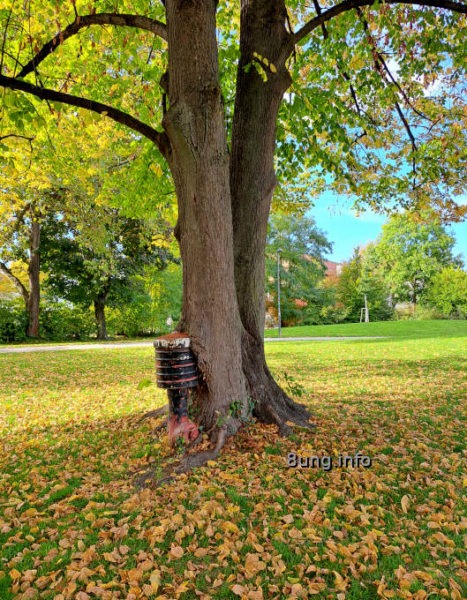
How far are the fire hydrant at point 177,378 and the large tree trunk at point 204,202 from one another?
0.15m

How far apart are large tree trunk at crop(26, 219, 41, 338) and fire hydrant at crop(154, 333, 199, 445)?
2103 centimetres

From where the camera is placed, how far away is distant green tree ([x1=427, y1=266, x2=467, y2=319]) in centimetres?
4034

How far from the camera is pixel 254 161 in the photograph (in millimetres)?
4754

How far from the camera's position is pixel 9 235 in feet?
70.8

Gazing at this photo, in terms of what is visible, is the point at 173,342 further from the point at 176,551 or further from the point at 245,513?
the point at 176,551

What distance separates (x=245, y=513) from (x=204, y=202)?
2.93 meters

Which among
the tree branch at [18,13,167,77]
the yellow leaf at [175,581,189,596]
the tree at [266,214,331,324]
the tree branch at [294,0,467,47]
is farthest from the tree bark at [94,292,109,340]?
the yellow leaf at [175,581,189,596]

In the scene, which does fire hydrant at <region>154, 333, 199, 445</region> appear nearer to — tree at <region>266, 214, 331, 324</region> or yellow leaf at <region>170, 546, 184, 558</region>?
yellow leaf at <region>170, 546, 184, 558</region>

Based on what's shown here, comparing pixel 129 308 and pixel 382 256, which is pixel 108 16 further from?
pixel 382 256

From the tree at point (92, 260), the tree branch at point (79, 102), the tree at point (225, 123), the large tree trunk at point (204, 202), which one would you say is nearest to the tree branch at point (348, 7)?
the tree at point (225, 123)

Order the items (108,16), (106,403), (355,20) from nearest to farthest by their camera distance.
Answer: (108,16) < (355,20) < (106,403)

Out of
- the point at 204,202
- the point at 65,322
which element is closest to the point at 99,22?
the point at 204,202

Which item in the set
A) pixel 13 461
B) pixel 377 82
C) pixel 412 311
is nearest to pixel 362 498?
pixel 13 461

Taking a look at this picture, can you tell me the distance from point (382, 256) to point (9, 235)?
38142mm
